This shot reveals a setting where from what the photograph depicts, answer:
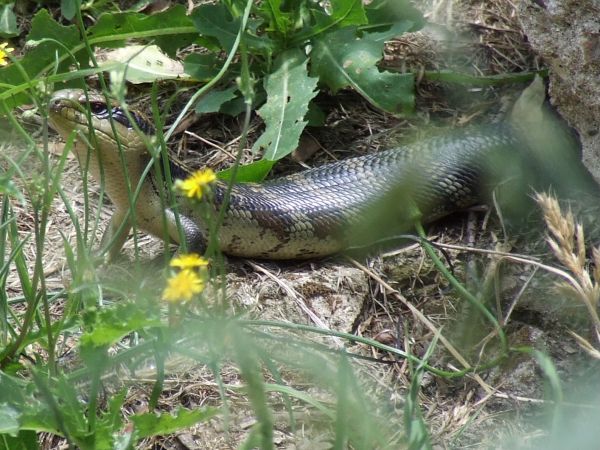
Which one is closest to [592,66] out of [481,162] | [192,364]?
[481,162]

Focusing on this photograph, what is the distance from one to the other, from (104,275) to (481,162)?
5.73ft

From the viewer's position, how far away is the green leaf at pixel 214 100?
4384mm

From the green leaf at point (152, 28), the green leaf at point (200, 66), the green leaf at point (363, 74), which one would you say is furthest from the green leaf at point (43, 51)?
the green leaf at point (363, 74)

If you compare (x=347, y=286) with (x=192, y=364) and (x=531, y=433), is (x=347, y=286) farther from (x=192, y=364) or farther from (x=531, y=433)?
(x=531, y=433)

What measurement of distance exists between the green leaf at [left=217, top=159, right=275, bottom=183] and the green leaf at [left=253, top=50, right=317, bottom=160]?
70 mm

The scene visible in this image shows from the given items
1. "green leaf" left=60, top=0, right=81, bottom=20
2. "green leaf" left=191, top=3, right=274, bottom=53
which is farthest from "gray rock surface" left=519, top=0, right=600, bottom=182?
"green leaf" left=60, top=0, right=81, bottom=20

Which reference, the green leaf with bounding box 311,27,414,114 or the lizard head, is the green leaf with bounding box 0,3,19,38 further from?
the green leaf with bounding box 311,27,414,114

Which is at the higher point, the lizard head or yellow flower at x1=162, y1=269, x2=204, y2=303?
yellow flower at x1=162, y1=269, x2=204, y2=303

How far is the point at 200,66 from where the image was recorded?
4512 millimetres

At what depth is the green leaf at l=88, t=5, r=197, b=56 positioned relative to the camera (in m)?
4.36

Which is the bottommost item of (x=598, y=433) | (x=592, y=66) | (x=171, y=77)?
(x=171, y=77)

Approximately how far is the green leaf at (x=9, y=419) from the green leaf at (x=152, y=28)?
97.1 inches

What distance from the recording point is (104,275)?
3891 millimetres

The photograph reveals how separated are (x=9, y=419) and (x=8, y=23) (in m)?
3.15
